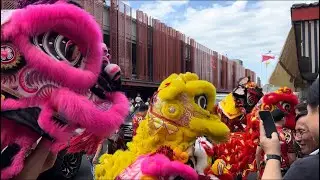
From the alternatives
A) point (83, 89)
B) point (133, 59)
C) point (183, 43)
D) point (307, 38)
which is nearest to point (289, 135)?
point (307, 38)

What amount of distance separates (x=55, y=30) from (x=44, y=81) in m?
0.20

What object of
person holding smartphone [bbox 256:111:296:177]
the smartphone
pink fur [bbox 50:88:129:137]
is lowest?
person holding smartphone [bbox 256:111:296:177]

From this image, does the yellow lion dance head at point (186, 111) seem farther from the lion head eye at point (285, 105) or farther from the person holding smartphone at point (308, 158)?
the lion head eye at point (285, 105)

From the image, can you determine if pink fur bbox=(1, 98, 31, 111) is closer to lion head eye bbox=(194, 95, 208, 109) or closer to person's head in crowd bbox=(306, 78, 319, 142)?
person's head in crowd bbox=(306, 78, 319, 142)

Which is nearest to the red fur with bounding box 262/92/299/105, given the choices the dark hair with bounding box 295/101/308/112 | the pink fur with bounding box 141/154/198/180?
the dark hair with bounding box 295/101/308/112

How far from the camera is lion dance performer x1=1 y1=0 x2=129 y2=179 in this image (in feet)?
4.95

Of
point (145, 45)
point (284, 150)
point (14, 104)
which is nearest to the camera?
point (14, 104)

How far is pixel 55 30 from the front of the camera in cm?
161

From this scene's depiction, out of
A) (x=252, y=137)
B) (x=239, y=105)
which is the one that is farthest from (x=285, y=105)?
(x=239, y=105)

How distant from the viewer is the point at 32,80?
1559 millimetres

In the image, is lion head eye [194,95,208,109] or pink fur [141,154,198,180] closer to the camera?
pink fur [141,154,198,180]

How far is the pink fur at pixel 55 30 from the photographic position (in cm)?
152

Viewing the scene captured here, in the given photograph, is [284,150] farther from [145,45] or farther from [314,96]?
[145,45]

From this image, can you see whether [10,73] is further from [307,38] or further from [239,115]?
[239,115]
